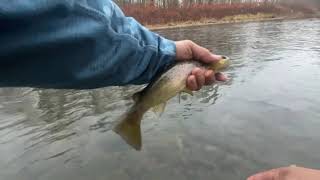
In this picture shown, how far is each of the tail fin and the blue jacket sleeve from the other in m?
0.89

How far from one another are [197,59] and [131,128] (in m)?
0.61

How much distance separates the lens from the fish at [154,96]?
9.22 feet

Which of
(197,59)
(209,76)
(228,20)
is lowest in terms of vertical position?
(228,20)

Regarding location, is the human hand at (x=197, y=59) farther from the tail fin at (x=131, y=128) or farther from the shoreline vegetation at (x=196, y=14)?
the shoreline vegetation at (x=196, y=14)

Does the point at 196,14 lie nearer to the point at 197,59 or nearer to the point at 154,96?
the point at 154,96

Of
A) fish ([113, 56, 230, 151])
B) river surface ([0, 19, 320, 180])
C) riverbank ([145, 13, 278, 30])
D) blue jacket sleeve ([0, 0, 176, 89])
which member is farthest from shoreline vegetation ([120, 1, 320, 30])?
blue jacket sleeve ([0, 0, 176, 89])

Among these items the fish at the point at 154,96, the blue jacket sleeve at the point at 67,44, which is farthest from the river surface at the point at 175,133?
the blue jacket sleeve at the point at 67,44

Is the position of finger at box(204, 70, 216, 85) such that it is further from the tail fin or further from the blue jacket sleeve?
the blue jacket sleeve

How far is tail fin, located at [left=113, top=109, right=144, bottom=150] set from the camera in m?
2.91

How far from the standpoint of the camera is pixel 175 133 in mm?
9445

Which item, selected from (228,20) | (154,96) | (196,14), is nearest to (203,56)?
(154,96)

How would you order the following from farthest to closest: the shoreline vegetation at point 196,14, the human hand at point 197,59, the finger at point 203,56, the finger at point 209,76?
the shoreline vegetation at point 196,14 → the finger at point 209,76 → the finger at point 203,56 → the human hand at point 197,59

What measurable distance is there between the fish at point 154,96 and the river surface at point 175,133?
4408 mm

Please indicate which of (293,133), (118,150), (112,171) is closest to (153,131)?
(118,150)
